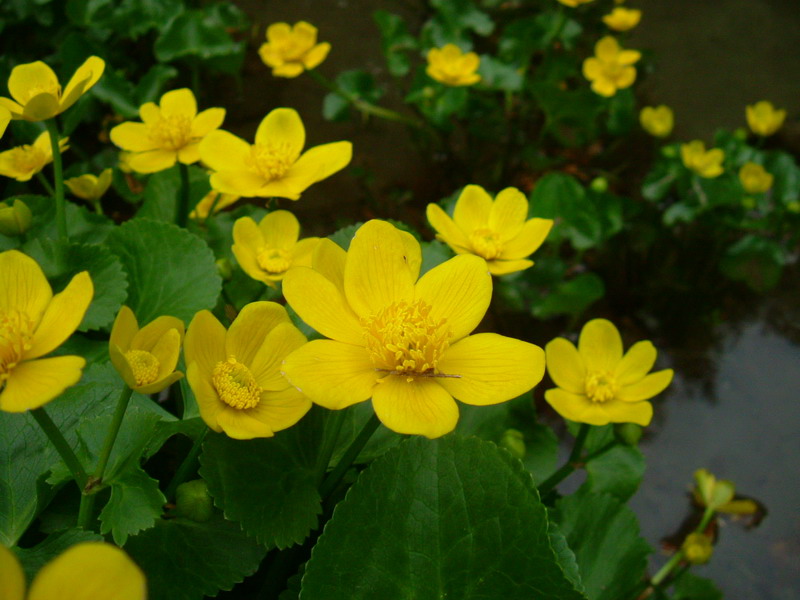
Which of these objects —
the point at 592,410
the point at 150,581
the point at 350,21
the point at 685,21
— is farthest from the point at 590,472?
the point at 685,21

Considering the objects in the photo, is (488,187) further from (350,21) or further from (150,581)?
(150,581)

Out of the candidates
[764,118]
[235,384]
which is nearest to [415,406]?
[235,384]

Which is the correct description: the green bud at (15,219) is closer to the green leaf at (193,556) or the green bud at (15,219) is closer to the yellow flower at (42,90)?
the yellow flower at (42,90)

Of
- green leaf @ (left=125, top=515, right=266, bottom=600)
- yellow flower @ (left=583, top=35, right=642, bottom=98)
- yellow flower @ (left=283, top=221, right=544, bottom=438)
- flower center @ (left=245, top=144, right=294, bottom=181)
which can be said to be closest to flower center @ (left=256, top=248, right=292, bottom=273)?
flower center @ (left=245, top=144, right=294, bottom=181)

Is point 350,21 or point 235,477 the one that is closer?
point 235,477

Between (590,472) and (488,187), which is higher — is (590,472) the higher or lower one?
the higher one

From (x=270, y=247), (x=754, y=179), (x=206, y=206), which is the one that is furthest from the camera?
(x=754, y=179)

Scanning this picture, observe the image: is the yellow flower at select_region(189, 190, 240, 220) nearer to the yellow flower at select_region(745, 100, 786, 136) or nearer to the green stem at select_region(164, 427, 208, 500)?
the green stem at select_region(164, 427, 208, 500)

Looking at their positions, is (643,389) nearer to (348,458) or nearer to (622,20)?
(348,458)
